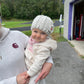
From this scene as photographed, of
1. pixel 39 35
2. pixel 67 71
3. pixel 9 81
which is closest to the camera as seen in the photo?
pixel 9 81

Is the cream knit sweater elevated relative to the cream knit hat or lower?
lower

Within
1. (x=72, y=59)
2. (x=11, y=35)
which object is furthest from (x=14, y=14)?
(x=11, y=35)

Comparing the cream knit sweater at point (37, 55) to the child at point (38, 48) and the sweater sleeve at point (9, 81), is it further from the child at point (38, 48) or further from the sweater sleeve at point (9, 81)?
the sweater sleeve at point (9, 81)

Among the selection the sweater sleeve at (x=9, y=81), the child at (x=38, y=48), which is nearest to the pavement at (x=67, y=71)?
the child at (x=38, y=48)

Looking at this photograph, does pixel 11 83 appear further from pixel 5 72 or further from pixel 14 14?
pixel 14 14

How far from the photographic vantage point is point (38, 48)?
124 centimetres

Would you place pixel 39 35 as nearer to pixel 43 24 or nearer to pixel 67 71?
pixel 43 24

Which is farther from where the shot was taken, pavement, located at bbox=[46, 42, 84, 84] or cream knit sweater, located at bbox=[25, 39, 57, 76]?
pavement, located at bbox=[46, 42, 84, 84]

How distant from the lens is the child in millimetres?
1199

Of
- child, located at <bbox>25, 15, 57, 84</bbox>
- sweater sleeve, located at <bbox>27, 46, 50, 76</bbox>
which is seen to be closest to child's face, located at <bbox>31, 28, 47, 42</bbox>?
child, located at <bbox>25, 15, 57, 84</bbox>

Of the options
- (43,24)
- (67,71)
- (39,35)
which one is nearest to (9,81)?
(39,35)

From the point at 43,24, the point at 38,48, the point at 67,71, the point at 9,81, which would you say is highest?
the point at 43,24

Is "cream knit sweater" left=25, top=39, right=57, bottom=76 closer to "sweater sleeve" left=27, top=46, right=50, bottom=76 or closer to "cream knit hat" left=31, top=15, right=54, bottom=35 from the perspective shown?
"sweater sleeve" left=27, top=46, right=50, bottom=76

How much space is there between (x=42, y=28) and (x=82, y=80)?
8.88 ft
